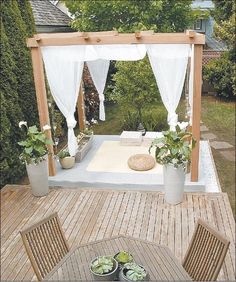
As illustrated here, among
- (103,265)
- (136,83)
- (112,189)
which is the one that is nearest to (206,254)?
(103,265)

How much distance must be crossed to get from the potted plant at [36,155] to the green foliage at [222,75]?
10.3 m

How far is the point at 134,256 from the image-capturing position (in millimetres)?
3645

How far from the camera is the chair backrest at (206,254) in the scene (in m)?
3.56

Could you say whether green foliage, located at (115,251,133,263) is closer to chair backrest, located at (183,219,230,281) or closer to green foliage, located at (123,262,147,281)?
green foliage, located at (123,262,147,281)

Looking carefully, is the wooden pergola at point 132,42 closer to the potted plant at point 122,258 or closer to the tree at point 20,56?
the tree at point 20,56

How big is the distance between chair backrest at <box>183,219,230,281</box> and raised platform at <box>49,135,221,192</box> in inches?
114

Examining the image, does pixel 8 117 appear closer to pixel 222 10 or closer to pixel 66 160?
pixel 66 160

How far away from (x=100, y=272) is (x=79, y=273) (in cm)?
36

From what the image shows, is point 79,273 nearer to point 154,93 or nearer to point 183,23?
point 154,93

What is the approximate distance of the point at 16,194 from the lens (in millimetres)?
7027

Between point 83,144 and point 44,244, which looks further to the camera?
point 83,144

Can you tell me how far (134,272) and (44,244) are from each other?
135 cm

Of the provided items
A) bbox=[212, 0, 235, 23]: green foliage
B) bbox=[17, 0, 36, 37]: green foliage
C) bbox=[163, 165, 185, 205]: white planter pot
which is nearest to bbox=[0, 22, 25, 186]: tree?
bbox=[17, 0, 36, 37]: green foliage

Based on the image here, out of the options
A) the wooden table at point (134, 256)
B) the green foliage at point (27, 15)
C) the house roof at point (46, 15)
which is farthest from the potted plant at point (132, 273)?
the house roof at point (46, 15)
